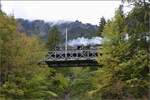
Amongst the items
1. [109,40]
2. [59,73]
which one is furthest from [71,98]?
[109,40]

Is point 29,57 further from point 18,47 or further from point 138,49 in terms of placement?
point 138,49

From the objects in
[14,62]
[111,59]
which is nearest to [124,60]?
[111,59]

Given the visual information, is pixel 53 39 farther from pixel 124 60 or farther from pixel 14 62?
pixel 14 62

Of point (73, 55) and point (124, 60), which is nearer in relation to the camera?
point (124, 60)

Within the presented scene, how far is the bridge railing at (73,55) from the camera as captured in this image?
64.4 meters

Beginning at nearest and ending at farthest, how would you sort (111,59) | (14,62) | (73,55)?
(14,62)
(111,59)
(73,55)

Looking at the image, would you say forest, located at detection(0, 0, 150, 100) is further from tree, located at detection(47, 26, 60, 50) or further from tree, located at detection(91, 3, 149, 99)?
tree, located at detection(47, 26, 60, 50)

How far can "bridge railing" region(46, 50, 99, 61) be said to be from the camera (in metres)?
64.4

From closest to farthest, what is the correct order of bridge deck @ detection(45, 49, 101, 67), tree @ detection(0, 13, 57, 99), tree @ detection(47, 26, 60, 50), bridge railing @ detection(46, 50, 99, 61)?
1. tree @ detection(0, 13, 57, 99)
2. bridge deck @ detection(45, 49, 101, 67)
3. bridge railing @ detection(46, 50, 99, 61)
4. tree @ detection(47, 26, 60, 50)

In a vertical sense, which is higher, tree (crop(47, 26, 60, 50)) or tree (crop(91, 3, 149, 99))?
tree (crop(47, 26, 60, 50))

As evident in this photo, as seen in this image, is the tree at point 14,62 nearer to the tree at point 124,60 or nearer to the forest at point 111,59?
the forest at point 111,59

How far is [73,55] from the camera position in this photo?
6969 centimetres

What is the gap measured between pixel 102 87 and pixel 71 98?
27.8 m

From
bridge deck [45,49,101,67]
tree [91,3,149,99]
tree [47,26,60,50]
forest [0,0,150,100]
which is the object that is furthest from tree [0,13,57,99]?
tree [47,26,60,50]
